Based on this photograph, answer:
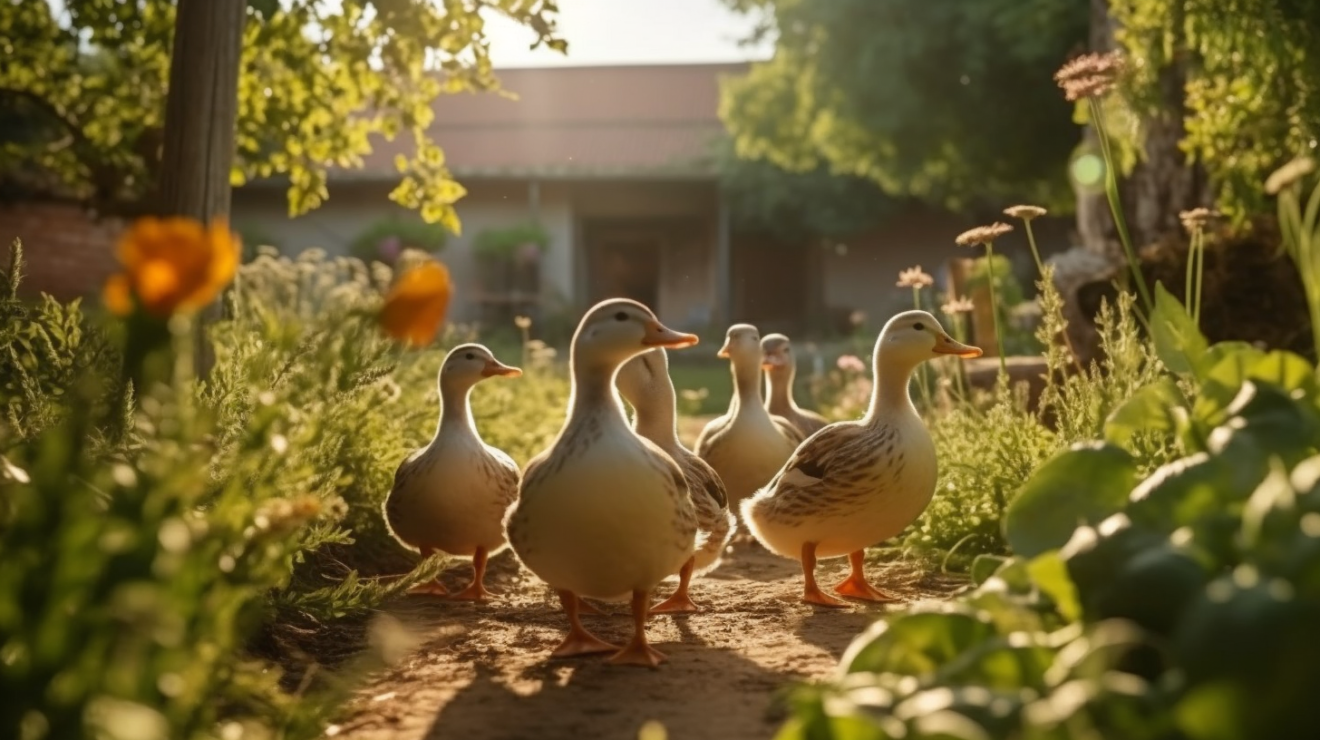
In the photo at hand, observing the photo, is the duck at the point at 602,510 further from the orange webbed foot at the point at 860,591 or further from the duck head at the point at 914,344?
the duck head at the point at 914,344

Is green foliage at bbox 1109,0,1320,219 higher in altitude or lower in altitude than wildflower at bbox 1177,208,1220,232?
higher

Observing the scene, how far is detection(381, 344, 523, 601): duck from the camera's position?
5.22 meters

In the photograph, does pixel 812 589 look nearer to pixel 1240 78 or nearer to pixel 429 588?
pixel 429 588

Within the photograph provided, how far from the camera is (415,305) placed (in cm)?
244

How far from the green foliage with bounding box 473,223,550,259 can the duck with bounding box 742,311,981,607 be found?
65.5 feet

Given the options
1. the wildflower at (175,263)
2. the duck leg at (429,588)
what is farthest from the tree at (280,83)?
the wildflower at (175,263)

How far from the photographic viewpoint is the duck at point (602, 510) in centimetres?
389

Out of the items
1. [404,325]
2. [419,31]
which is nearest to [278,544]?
[404,325]

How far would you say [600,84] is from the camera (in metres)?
32.1

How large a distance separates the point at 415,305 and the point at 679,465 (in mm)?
2832

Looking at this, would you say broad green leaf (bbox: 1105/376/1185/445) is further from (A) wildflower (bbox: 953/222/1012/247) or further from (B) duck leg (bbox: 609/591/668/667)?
(A) wildflower (bbox: 953/222/1012/247)

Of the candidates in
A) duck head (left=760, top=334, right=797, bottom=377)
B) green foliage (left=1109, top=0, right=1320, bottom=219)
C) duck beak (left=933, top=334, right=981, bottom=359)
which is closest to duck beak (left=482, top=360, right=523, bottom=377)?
duck beak (left=933, top=334, right=981, bottom=359)

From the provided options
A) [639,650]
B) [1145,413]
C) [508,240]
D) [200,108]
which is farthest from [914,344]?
[508,240]

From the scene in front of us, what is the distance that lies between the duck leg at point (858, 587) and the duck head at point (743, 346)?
1.70 meters
